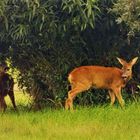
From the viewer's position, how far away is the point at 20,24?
15.1 m

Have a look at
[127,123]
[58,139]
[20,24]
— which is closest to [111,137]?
[58,139]

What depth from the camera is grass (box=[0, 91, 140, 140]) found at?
1120 centimetres

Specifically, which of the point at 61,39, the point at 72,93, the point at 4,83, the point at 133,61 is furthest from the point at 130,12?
the point at 4,83

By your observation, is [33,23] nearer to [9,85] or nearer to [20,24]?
[20,24]

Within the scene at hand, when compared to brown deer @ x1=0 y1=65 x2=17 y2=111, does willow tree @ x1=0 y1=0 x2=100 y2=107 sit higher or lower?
higher

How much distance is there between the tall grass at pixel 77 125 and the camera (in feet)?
36.8

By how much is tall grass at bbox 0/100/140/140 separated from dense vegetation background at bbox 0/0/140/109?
6.50 feet

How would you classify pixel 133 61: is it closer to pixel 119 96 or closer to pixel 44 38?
pixel 119 96

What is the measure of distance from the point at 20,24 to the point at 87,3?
6.38ft

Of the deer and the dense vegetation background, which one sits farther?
the deer

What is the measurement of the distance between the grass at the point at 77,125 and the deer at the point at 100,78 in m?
1.03

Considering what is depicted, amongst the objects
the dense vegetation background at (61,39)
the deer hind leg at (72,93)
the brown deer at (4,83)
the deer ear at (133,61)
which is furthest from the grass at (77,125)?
the brown deer at (4,83)

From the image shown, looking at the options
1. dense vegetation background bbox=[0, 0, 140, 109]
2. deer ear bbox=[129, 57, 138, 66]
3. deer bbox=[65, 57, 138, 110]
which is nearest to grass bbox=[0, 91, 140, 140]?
deer bbox=[65, 57, 138, 110]

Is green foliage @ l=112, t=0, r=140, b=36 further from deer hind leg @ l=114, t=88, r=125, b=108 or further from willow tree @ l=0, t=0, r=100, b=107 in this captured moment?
deer hind leg @ l=114, t=88, r=125, b=108
